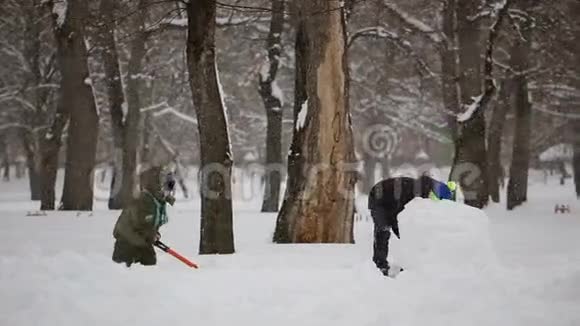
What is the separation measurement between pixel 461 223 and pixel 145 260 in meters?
3.86

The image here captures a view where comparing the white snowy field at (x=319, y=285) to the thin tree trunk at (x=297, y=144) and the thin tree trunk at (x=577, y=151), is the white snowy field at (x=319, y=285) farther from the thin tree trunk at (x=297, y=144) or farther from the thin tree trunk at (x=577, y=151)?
the thin tree trunk at (x=577, y=151)

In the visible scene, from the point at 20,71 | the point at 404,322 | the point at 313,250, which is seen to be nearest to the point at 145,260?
the point at 313,250

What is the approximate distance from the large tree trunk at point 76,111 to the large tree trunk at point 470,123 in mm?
9112

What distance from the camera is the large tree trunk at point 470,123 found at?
16.6 m

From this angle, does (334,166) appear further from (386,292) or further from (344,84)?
(386,292)

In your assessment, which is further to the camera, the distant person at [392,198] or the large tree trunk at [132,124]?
the large tree trunk at [132,124]

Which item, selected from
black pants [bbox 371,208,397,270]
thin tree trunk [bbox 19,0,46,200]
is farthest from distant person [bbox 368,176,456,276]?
thin tree trunk [bbox 19,0,46,200]

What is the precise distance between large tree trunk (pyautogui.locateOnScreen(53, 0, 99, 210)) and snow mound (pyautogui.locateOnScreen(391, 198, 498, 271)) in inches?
430

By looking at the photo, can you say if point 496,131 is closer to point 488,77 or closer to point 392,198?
point 488,77

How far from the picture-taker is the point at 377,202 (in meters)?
8.62

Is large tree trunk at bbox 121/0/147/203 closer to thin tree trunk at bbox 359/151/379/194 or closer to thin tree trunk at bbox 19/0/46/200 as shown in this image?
thin tree trunk at bbox 19/0/46/200

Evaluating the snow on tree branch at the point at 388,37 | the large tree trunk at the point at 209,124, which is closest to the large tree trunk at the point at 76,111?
the snow on tree branch at the point at 388,37

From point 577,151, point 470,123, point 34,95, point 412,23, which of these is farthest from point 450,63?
point 34,95

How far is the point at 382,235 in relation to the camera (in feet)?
28.0
